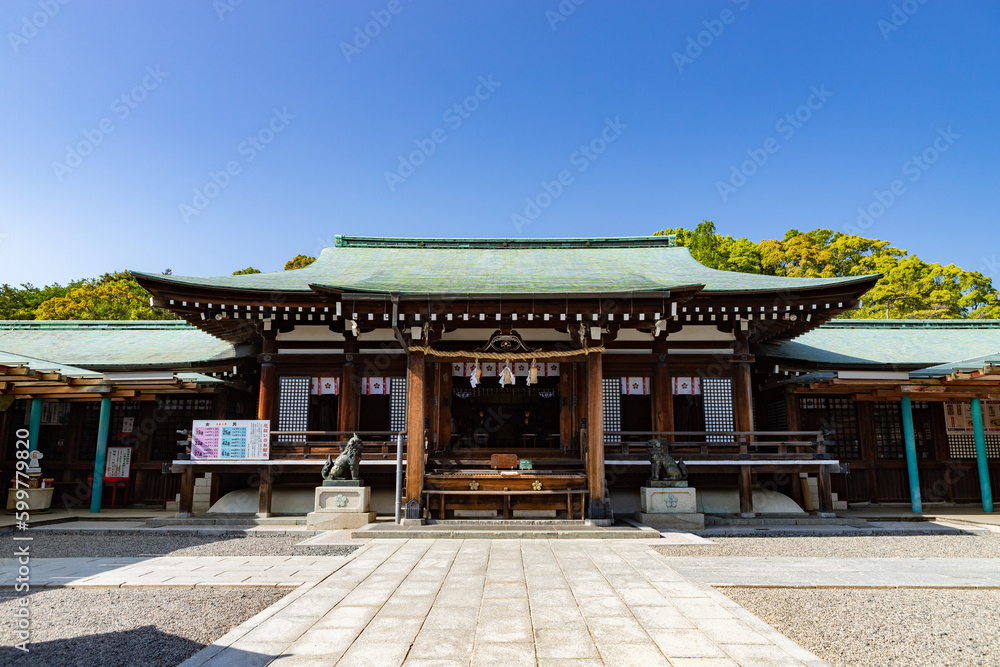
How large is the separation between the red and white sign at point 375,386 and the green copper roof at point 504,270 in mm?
2408

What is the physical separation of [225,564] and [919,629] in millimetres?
8063

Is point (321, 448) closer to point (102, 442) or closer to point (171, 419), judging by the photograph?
point (171, 419)

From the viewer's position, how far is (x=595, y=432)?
36.3ft

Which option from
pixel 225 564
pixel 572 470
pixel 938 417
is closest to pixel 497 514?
pixel 572 470

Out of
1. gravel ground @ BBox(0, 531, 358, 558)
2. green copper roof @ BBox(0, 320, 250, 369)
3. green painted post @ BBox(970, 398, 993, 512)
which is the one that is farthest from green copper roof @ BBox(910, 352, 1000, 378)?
green copper roof @ BBox(0, 320, 250, 369)

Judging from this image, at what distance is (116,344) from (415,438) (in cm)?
1165

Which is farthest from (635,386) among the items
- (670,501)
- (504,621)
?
(504,621)

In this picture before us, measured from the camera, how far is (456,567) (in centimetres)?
754

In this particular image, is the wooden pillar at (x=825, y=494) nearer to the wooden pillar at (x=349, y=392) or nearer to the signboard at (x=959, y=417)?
the signboard at (x=959, y=417)

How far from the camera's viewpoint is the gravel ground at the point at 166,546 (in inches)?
358

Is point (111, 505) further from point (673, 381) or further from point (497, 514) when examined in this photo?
point (673, 381)

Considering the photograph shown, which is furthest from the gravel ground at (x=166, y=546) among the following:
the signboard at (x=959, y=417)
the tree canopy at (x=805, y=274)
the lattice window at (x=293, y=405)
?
the tree canopy at (x=805, y=274)

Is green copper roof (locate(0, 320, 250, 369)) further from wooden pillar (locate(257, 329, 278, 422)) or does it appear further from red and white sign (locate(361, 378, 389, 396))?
red and white sign (locate(361, 378, 389, 396))

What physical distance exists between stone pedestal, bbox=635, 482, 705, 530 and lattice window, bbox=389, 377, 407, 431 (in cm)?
566
